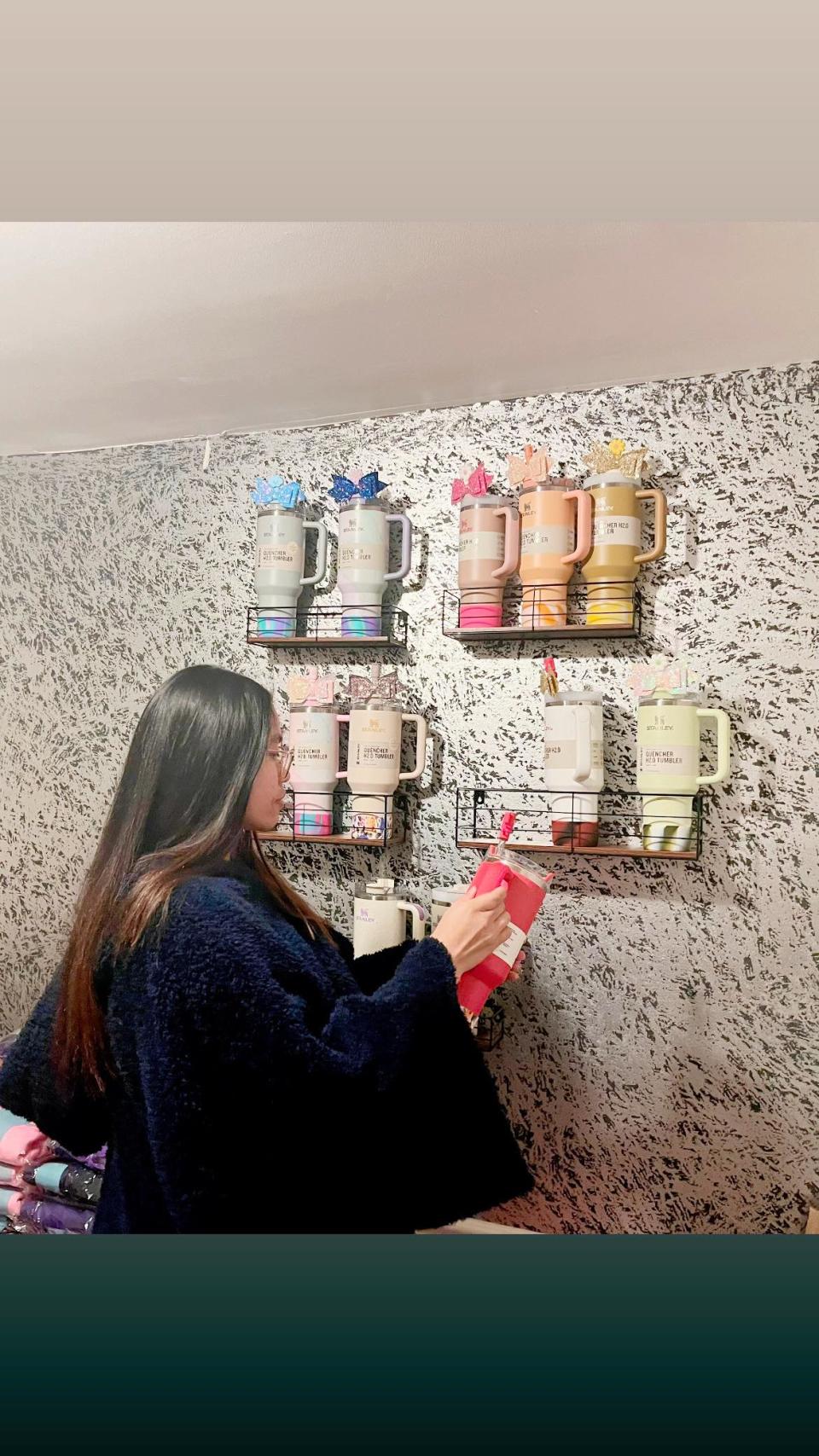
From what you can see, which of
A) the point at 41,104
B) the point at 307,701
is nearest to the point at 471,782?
the point at 307,701

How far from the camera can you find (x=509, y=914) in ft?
3.93

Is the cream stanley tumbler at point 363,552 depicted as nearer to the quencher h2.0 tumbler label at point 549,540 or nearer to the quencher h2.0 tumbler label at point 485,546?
the quencher h2.0 tumbler label at point 485,546

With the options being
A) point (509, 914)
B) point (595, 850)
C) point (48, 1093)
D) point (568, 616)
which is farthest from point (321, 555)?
point (48, 1093)

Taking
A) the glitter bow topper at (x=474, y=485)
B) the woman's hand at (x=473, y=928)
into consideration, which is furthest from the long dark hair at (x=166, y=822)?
the glitter bow topper at (x=474, y=485)

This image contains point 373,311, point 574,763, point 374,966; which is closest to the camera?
point 374,966

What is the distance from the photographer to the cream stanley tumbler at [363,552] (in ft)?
5.53

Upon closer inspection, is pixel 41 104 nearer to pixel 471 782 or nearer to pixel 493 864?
pixel 493 864

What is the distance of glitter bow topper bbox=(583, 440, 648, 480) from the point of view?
1.54 meters

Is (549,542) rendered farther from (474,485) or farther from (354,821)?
(354,821)

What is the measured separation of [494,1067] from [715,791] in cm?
59

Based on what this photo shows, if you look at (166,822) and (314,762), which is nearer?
(166,822)

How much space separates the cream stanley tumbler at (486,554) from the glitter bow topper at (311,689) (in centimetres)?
27

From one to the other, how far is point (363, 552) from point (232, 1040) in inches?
39.8

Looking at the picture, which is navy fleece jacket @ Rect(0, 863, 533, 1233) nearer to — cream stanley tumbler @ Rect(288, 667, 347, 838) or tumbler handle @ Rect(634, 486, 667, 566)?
cream stanley tumbler @ Rect(288, 667, 347, 838)
